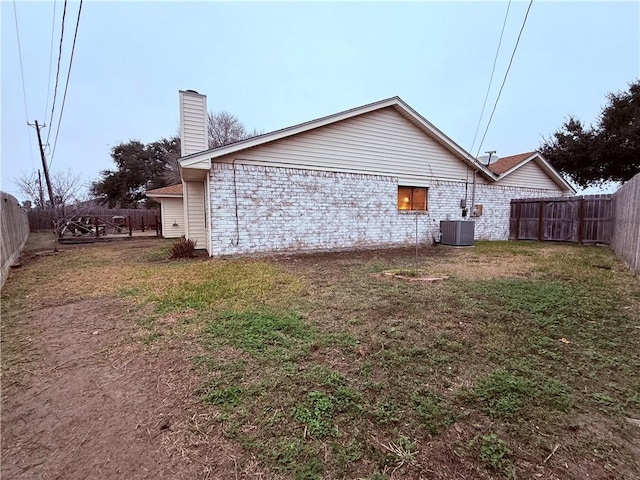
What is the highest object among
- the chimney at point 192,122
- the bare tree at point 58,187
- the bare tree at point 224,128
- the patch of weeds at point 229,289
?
the bare tree at point 224,128

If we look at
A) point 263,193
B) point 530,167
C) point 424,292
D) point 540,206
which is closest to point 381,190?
point 263,193

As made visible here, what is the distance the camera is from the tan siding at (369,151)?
870 centimetres

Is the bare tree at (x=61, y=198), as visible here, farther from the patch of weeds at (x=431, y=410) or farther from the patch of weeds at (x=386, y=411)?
the patch of weeds at (x=431, y=410)

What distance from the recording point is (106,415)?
192 cm

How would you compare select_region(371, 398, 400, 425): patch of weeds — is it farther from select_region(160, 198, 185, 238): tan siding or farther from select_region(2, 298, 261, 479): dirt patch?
select_region(160, 198, 185, 238): tan siding

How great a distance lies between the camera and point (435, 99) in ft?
82.7

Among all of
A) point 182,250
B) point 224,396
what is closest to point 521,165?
point 182,250

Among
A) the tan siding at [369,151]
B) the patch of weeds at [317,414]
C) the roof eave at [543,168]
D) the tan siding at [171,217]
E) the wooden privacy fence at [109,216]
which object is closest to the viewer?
the patch of weeds at [317,414]

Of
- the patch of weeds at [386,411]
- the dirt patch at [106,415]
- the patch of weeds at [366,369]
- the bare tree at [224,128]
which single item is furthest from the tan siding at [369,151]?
the bare tree at [224,128]

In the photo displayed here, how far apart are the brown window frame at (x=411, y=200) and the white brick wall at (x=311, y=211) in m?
0.20

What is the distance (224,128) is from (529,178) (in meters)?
25.0

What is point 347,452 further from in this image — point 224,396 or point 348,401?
point 224,396

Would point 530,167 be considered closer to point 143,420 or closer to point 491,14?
point 491,14

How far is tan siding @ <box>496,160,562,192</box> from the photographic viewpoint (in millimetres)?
13484
